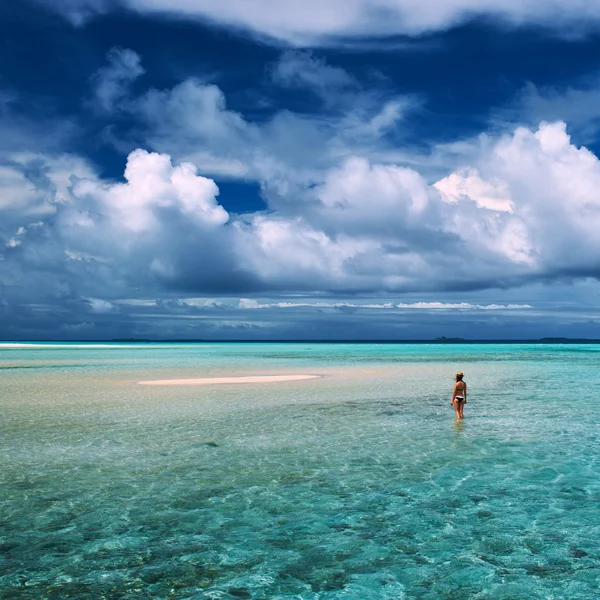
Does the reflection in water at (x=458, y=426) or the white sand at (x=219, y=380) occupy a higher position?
the reflection in water at (x=458, y=426)

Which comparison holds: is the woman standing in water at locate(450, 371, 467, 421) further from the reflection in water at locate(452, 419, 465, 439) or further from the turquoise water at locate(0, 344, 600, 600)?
the turquoise water at locate(0, 344, 600, 600)

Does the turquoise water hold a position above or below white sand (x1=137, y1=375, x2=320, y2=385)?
above

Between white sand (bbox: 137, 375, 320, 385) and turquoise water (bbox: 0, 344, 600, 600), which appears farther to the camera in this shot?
white sand (bbox: 137, 375, 320, 385)

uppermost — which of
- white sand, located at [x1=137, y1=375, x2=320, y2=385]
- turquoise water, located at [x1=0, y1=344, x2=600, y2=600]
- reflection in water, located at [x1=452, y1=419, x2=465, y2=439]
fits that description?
turquoise water, located at [x1=0, y1=344, x2=600, y2=600]

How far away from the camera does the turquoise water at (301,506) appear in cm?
925

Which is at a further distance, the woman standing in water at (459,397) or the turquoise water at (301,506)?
the woman standing in water at (459,397)

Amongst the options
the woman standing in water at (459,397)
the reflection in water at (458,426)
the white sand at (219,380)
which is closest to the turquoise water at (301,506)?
the reflection in water at (458,426)

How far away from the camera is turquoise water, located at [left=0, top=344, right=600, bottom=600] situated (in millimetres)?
9250

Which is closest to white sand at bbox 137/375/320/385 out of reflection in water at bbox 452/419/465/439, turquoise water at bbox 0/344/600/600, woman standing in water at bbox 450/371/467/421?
turquoise water at bbox 0/344/600/600

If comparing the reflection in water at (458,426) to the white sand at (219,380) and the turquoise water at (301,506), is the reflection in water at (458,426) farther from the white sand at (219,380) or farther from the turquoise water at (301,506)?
the white sand at (219,380)

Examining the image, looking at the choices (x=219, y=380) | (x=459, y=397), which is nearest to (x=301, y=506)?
(x=459, y=397)


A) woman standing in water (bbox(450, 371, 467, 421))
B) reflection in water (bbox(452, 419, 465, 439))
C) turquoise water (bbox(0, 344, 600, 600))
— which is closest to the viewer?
turquoise water (bbox(0, 344, 600, 600))

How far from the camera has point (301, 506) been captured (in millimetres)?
12922

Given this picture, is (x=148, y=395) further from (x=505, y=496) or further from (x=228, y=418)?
(x=505, y=496)
